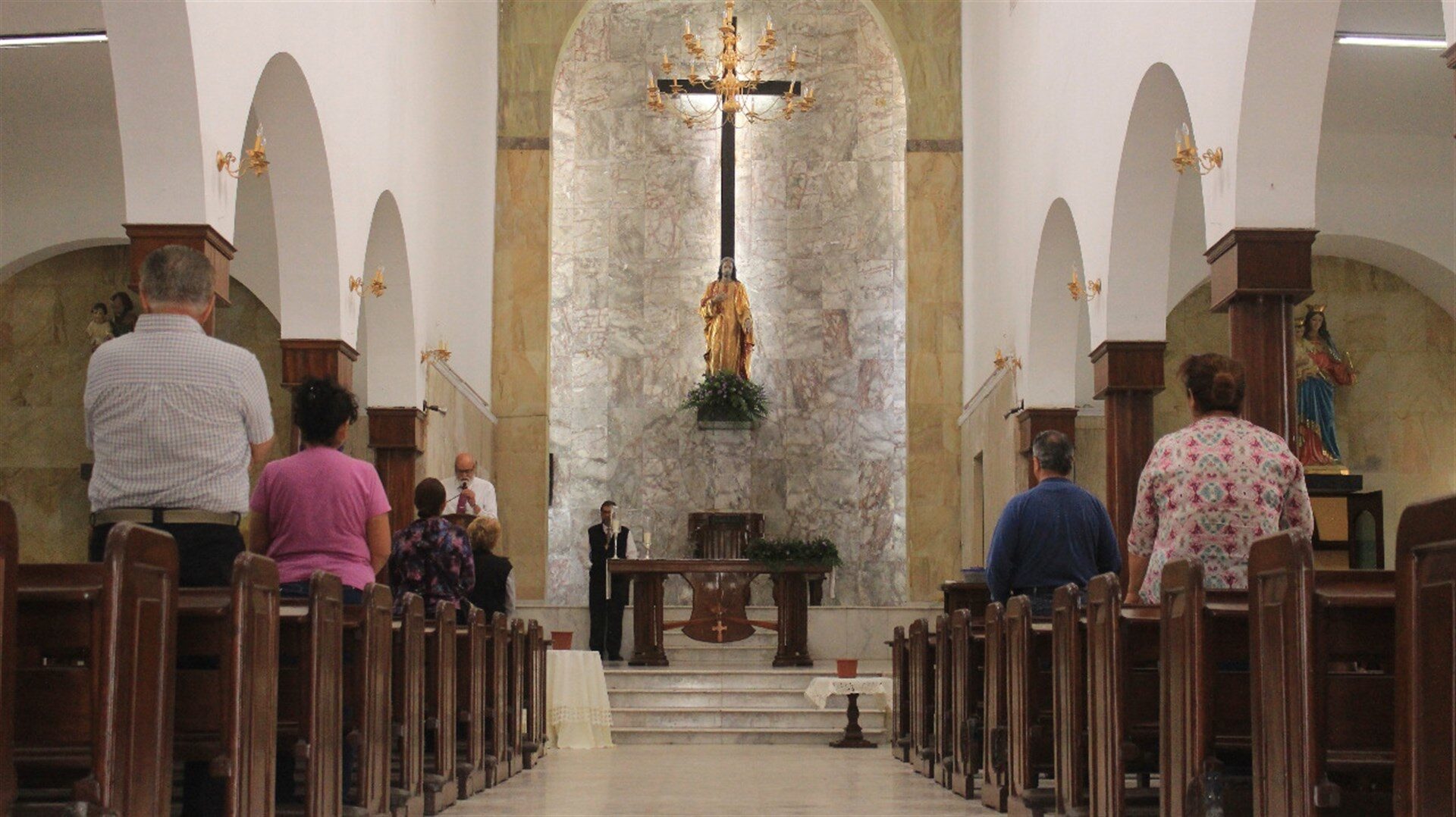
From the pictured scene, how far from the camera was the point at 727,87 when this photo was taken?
16719 millimetres

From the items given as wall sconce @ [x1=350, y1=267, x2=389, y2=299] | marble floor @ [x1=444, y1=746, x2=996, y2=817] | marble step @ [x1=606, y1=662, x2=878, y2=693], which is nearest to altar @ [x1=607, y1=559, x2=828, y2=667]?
marble step @ [x1=606, y1=662, x2=878, y2=693]

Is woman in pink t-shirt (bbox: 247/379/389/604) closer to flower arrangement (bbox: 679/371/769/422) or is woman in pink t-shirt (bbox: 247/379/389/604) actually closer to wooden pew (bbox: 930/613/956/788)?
wooden pew (bbox: 930/613/956/788)

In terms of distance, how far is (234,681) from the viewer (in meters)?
3.89

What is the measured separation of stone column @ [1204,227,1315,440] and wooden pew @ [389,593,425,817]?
14.5 feet

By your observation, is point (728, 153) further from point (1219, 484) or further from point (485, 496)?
point (1219, 484)

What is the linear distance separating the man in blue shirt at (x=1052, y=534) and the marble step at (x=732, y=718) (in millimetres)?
6378

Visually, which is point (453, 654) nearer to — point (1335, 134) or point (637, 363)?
point (1335, 134)

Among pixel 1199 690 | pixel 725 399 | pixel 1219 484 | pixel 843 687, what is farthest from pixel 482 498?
pixel 1199 690

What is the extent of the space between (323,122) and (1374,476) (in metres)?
11.3

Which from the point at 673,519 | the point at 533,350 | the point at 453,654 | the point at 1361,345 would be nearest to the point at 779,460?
the point at 673,519

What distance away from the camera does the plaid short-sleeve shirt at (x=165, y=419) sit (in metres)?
4.45

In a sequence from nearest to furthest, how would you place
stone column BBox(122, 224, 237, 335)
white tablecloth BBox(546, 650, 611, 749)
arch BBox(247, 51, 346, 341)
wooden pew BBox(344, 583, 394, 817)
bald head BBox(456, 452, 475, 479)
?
wooden pew BBox(344, 583, 394, 817) < stone column BBox(122, 224, 237, 335) < arch BBox(247, 51, 346, 341) < white tablecloth BBox(546, 650, 611, 749) < bald head BBox(456, 452, 475, 479)

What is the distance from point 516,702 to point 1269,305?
4.66m

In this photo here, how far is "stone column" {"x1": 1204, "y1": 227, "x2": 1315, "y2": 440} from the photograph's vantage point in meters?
8.42
